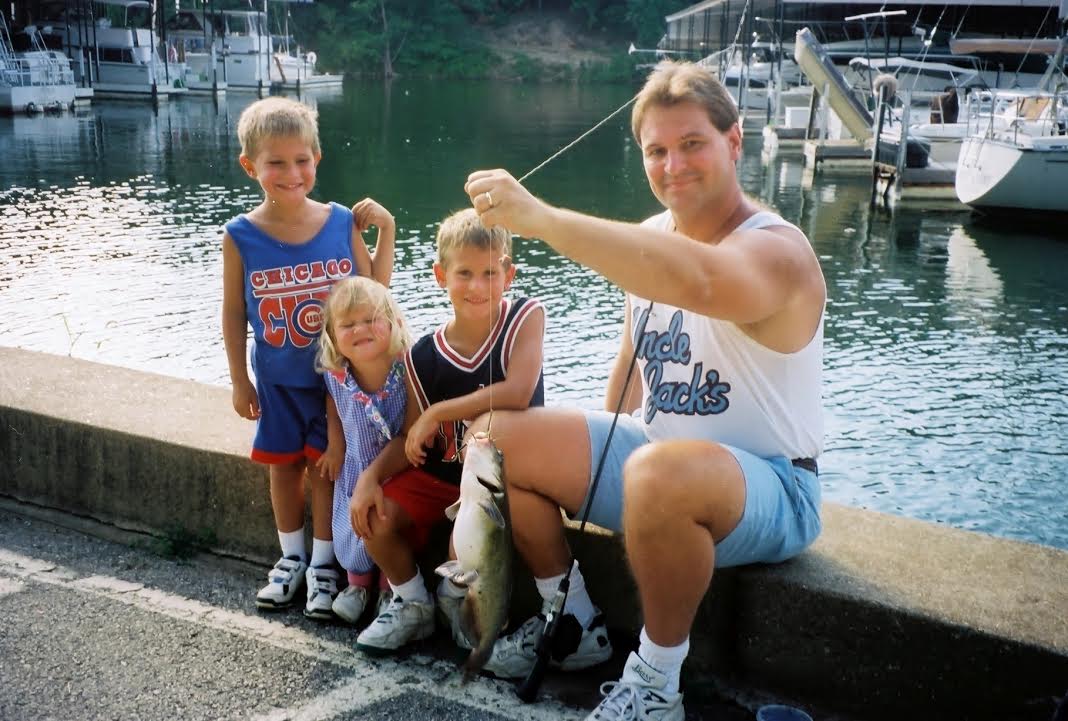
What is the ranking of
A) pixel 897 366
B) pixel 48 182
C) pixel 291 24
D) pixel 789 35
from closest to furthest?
pixel 897 366 < pixel 48 182 < pixel 789 35 < pixel 291 24

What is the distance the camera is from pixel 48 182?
80.8 feet

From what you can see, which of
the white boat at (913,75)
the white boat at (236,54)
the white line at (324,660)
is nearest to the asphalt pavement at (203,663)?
the white line at (324,660)

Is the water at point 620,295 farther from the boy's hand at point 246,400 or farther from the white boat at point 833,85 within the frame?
the boy's hand at point 246,400

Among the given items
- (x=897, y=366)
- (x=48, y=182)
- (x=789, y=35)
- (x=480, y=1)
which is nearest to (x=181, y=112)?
(x=48, y=182)

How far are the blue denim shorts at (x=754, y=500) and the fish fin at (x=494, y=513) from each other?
0.37 meters

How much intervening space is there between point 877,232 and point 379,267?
60.1ft

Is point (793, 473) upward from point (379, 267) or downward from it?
downward

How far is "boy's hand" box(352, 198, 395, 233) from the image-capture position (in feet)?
13.5

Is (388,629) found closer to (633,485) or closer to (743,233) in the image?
(633,485)

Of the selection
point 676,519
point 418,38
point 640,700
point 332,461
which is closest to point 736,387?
point 676,519

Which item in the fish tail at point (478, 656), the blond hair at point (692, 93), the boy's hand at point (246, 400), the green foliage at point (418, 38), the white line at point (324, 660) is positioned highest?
the green foliage at point (418, 38)

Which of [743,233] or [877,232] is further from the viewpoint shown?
[877,232]

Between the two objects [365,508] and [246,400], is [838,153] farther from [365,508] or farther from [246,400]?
[365,508]

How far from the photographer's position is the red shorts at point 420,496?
3.59 meters
